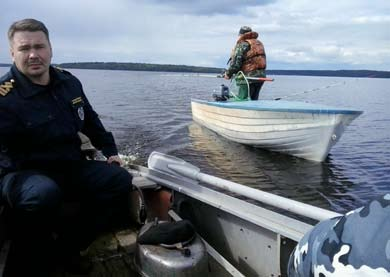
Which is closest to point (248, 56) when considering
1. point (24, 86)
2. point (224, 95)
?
point (224, 95)

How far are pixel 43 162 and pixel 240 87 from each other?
7881 mm

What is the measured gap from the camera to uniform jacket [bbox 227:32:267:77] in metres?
9.95

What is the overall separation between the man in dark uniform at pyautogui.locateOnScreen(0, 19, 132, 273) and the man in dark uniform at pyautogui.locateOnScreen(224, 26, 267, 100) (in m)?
7.27

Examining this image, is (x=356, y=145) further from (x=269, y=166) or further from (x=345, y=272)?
(x=345, y=272)

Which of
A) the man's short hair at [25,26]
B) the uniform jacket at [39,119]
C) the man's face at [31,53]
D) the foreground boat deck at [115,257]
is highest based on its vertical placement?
the man's short hair at [25,26]

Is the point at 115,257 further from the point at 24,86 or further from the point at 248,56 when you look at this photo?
the point at 248,56

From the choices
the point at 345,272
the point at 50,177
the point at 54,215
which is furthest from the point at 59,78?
the point at 345,272

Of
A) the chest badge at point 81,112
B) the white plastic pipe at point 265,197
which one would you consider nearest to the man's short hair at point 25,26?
the chest badge at point 81,112

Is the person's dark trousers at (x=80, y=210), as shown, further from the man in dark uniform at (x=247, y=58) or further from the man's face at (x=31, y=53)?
the man in dark uniform at (x=247, y=58)

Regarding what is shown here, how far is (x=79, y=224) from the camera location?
2.97 m

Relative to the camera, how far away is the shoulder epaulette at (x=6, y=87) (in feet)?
8.75

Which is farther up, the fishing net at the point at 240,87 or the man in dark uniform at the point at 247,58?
the man in dark uniform at the point at 247,58

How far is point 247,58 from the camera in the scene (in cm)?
1001

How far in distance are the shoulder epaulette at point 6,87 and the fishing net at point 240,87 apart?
7.71 metres
